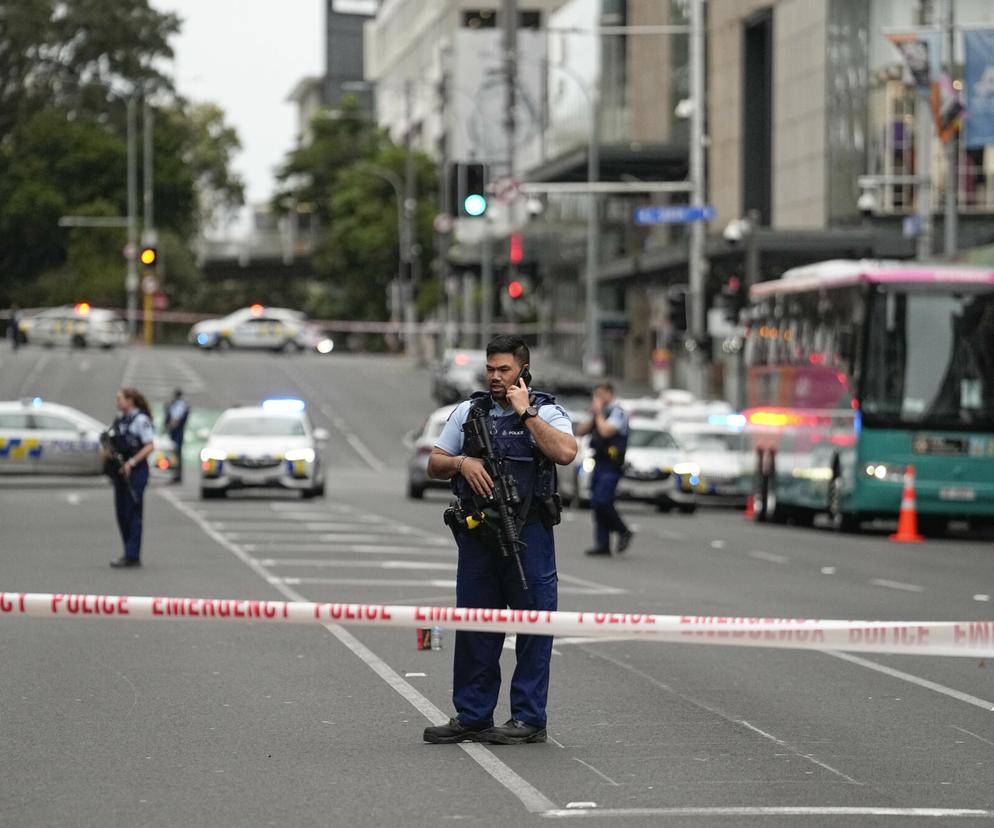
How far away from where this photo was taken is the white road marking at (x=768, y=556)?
2517 cm

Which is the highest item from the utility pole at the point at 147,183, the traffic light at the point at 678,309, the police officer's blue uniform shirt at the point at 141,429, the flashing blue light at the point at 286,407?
the utility pole at the point at 147,183

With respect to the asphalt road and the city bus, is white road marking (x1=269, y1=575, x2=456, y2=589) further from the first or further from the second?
the city bus

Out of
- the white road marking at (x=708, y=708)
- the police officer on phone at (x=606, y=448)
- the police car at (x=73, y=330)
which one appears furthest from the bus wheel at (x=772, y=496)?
the police car at (x=73, y=330)

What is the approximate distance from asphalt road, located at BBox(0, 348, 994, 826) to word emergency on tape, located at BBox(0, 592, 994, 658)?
0.63 metres

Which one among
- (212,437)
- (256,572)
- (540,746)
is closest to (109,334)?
(212,437)

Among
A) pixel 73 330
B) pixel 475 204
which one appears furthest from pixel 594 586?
pixel 73 330

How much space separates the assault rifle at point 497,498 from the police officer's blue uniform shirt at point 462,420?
8 centimetres

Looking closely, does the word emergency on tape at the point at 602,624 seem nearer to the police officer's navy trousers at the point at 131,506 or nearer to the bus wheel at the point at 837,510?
the police officer's navy trousers at the point at 131,506

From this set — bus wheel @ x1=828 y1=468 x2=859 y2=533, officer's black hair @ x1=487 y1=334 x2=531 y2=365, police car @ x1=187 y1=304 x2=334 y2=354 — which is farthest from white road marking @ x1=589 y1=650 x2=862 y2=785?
police car @ x1=187 y1=304 x2=334 y2=354

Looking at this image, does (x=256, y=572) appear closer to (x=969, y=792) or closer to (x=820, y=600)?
(x=820, y=600)

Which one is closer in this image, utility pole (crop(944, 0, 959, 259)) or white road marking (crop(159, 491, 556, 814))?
white road marking (crop(159, 491, 556, 814))

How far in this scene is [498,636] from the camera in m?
10.3

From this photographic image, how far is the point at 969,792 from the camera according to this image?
368 inches

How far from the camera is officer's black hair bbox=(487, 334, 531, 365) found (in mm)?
10174
